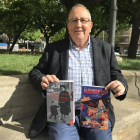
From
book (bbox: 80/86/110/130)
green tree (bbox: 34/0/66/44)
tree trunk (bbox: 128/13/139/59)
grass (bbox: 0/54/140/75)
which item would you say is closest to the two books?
book (bbox: 80/86/110/130)

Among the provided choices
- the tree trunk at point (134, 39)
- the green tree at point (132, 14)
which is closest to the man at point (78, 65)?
the green tree at point (132, 14)

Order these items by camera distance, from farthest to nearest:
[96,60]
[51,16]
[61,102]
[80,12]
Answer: [51,16] < [96,60] < [80,12] < [61,102]

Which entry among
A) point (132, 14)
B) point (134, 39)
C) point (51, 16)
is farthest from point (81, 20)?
point (51, 16)

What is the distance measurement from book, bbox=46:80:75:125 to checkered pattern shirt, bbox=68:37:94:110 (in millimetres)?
311

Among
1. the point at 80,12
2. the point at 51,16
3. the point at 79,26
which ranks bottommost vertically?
the point at 79,26

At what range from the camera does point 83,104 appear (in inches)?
70.4

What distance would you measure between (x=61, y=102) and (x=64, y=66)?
49 centimetres

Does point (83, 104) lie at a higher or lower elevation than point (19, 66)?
lower

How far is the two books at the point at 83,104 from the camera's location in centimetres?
170

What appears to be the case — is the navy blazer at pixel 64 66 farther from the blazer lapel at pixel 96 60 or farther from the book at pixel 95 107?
the book at pixel 95 107

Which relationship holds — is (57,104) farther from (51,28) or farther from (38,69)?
(51,28)

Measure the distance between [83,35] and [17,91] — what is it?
53.3 inches

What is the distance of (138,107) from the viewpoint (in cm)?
312

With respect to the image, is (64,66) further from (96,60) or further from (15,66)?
(15,66)
